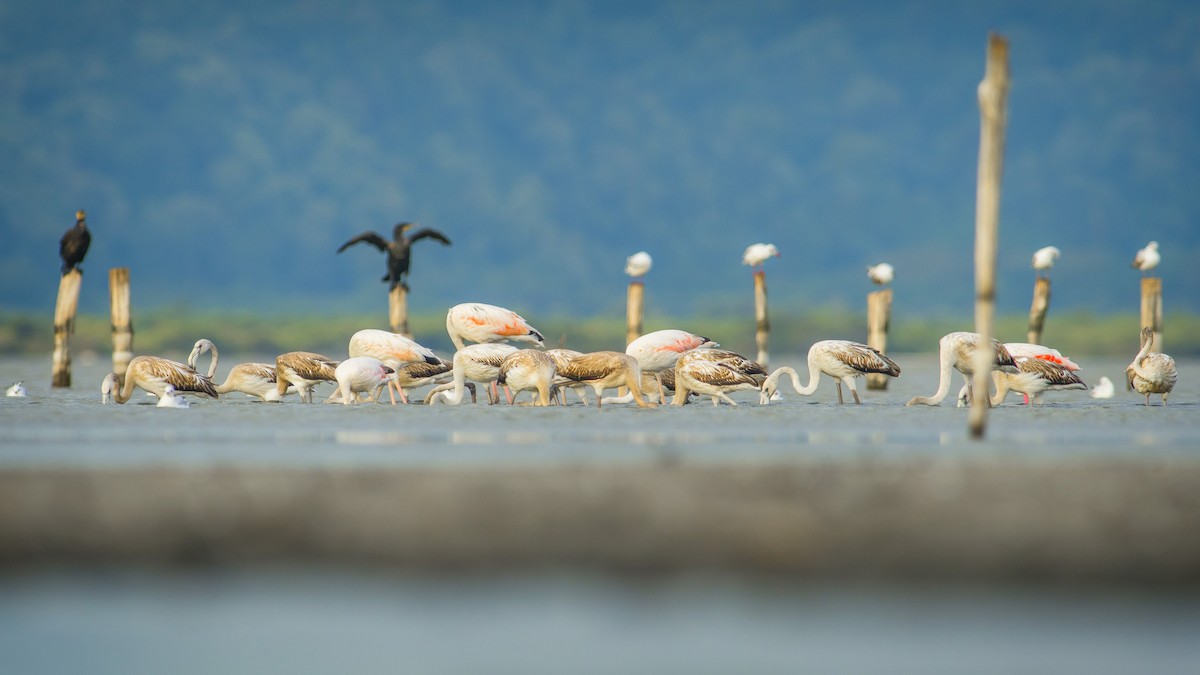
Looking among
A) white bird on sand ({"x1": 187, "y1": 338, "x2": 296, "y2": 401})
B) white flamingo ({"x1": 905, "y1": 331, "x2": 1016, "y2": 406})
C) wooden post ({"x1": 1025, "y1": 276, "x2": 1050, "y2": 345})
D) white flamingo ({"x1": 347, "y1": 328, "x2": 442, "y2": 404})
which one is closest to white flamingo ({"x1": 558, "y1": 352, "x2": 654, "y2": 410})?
white flamingo ({"x1": 347, "y1": 328, "x2": 442, "y2": 404})

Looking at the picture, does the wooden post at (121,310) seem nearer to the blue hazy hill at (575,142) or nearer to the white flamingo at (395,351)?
the white flamingo at (395,351)

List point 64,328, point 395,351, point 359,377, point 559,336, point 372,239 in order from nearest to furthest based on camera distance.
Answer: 1. point 359,377
2. point 395,351
3. point 64,328
4. point 372,239
5. point 559,336

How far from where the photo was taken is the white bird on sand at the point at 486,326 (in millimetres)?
18250

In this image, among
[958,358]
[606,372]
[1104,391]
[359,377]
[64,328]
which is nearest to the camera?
[606,372]

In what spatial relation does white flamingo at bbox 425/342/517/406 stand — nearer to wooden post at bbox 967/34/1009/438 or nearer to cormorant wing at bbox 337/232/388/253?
cormorant wing at bbox 337/232/388/253

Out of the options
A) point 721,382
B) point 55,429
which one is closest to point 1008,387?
point 721,382

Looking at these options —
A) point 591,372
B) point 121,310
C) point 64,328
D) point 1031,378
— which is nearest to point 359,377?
point 591,372

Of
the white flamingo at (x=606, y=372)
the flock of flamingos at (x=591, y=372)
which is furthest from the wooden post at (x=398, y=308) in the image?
the white flamingo at (x=606, y=372)

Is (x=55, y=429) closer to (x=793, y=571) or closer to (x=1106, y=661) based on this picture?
(x=793, y=571)

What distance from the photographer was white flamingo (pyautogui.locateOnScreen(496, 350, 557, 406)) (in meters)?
14.9

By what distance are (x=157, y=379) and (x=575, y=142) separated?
320 ft

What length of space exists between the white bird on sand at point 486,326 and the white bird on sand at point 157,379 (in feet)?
11.1

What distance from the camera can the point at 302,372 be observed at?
1617 centimetres

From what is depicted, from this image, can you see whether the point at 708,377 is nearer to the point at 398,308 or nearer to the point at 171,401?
the point at 171,401
